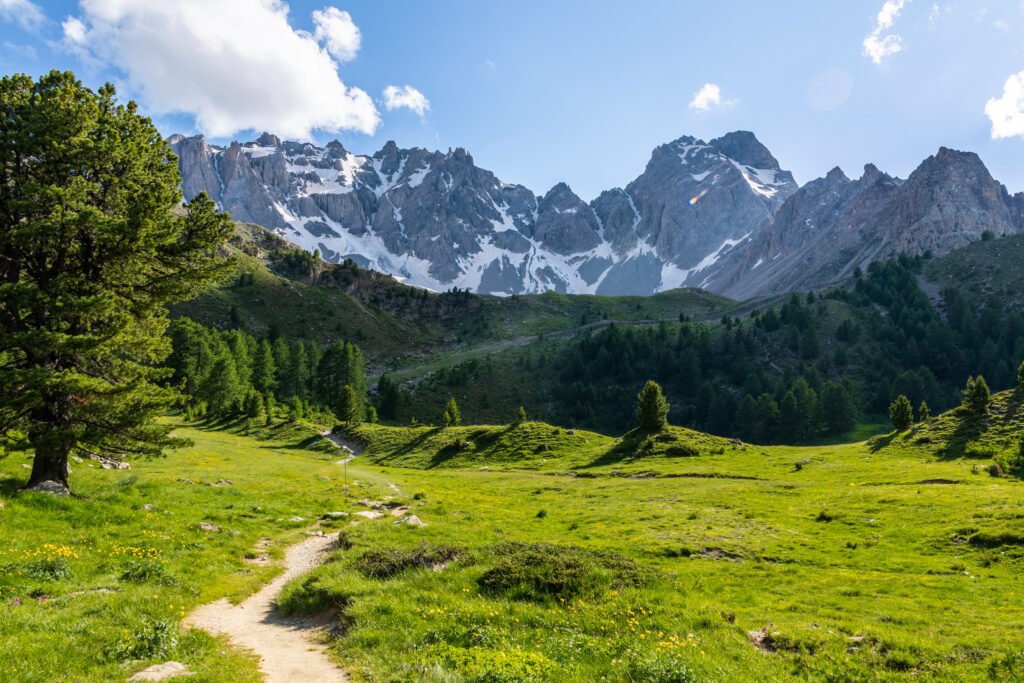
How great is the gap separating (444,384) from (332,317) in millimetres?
66368

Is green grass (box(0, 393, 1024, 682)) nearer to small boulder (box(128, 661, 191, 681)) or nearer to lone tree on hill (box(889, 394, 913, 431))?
small boulder (box(128, 661, 191, 681))

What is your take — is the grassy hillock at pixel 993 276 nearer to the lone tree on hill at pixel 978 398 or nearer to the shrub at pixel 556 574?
the lone tree on hill at pixel 978 398

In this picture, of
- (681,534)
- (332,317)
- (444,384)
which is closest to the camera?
(681,534)

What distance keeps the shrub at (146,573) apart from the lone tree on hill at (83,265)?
594 cm

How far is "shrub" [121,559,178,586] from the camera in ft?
40.9

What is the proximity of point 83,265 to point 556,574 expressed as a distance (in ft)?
69.3

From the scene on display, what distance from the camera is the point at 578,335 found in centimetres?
19662

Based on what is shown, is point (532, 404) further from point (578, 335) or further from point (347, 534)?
point (347, 534)

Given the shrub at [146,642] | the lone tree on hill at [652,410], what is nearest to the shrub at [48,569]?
the shrub at [146,642]

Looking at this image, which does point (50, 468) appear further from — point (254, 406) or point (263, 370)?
point (263, 370)

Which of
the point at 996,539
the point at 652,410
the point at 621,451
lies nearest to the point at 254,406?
the point at 621,451

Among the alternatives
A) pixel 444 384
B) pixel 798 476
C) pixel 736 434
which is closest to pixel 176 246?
pixel 798 476

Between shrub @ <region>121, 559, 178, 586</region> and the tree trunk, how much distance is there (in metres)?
7.76

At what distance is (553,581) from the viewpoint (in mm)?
12562
